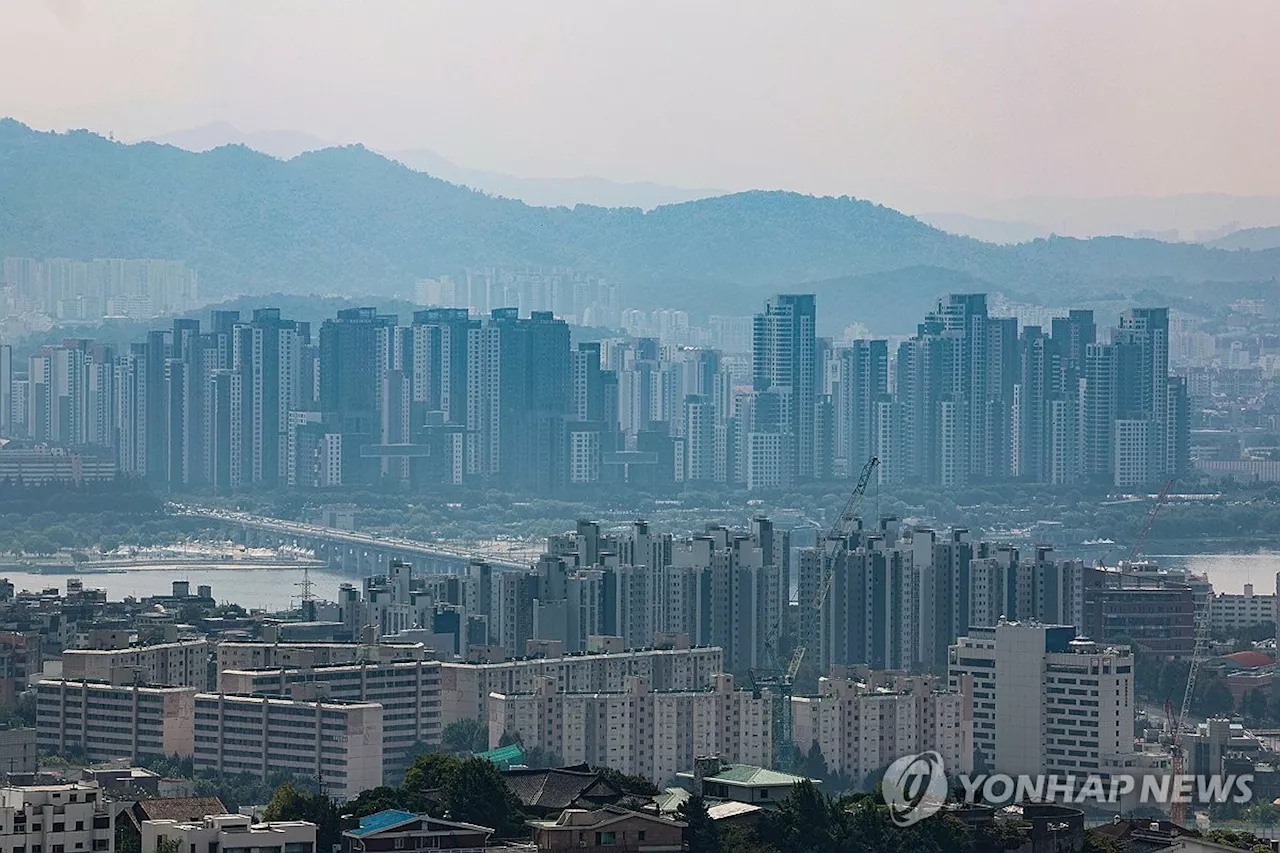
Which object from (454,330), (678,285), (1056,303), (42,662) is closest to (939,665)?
(42,662)

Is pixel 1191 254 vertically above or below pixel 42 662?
above

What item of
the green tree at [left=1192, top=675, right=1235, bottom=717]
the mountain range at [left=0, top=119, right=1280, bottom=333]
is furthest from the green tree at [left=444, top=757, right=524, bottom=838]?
the mountain range at [left=0, top=119, right=1280, bottom=333]

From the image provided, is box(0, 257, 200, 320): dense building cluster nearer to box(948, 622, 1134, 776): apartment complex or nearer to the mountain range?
the mountain range

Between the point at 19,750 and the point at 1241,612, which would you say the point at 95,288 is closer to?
the point at 1241,612

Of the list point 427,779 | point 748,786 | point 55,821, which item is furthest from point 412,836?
point 748,786

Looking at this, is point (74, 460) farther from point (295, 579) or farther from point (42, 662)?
point (42, 662)

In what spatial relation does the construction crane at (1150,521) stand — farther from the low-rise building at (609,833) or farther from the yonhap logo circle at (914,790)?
the low-rise building at (609,833)
